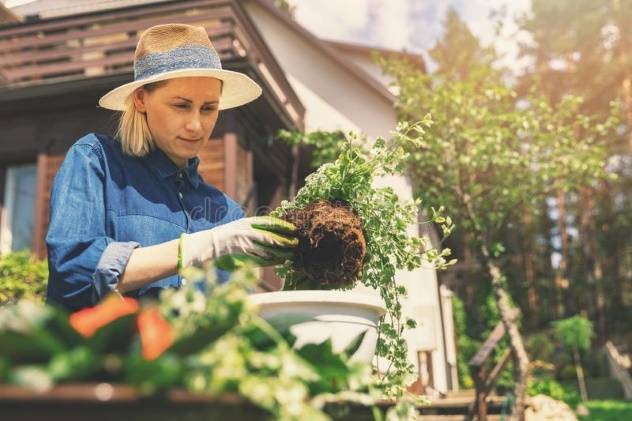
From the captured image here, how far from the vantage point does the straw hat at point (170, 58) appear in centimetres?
181

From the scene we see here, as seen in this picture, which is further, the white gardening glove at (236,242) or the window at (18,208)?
the window at (18,208)

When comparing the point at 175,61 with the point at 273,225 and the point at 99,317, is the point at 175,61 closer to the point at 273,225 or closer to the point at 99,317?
the point at 273,225

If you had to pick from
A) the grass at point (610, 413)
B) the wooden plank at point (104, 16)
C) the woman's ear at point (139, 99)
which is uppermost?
the wooden plank at point (104, 16)

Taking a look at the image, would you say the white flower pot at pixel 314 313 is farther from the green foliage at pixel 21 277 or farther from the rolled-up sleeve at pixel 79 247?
the green foliage at pixel 21 277

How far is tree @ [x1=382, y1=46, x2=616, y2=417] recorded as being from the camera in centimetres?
834

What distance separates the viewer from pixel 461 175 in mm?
8562

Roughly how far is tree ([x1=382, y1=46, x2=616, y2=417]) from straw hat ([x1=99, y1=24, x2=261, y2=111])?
646 centimetres

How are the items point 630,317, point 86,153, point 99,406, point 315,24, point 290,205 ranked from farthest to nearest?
point 630,317
point 315,24
point 290,205
point 86,153
point 99,406

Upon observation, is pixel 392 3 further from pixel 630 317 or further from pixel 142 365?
pixel 142 365

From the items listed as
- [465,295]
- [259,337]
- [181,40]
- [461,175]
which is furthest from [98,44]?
[465,295]

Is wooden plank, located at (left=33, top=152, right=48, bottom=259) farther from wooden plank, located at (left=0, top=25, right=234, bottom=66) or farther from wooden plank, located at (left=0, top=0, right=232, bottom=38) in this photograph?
wooden plank, located at (left=0, top=0, right=232, bottom=38)

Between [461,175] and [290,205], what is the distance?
706 centimetres

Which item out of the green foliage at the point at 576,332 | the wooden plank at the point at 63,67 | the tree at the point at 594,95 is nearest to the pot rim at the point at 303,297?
the wooden plank at the point at 63,67

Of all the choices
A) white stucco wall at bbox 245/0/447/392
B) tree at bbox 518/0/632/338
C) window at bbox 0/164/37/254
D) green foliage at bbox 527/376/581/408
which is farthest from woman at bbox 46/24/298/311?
tree at bbox 518/0/632/338
